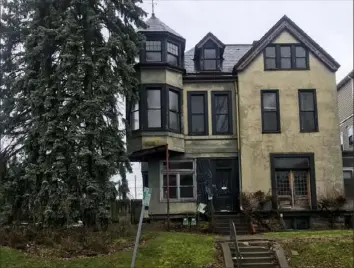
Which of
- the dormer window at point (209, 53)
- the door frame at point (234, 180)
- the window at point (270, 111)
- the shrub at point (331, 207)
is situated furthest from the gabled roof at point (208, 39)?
the shrub at point (331, 207)

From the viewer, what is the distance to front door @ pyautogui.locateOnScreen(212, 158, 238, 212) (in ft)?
79.6

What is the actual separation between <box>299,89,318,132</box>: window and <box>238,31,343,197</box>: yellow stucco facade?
20 centimetres

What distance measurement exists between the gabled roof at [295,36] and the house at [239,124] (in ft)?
0.16

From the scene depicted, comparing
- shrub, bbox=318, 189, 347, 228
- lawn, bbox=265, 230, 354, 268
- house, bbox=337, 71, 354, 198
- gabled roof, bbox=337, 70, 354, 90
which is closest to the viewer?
lawn, bbox=265, 230, 354, 268

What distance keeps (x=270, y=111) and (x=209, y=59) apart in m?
4.07

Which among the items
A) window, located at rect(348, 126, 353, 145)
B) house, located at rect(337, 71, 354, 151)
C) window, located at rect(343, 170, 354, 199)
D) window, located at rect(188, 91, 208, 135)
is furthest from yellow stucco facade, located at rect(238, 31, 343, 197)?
window, located at rect(348, 126, 353, 145)

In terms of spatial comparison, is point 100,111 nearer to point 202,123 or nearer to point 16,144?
point 16,144

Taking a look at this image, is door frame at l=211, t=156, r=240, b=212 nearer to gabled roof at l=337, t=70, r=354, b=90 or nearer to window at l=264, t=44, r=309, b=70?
window at l=264, t=44, r=309, b=70

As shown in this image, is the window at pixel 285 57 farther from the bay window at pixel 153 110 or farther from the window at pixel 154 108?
the window at pixel 154 108

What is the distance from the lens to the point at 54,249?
16531mm

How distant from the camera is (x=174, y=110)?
24.4 m

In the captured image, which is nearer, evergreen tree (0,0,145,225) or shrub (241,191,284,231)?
evergreen tree (0,0,145,225)

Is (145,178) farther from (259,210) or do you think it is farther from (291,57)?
(291,57)

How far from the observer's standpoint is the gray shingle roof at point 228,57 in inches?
1031
